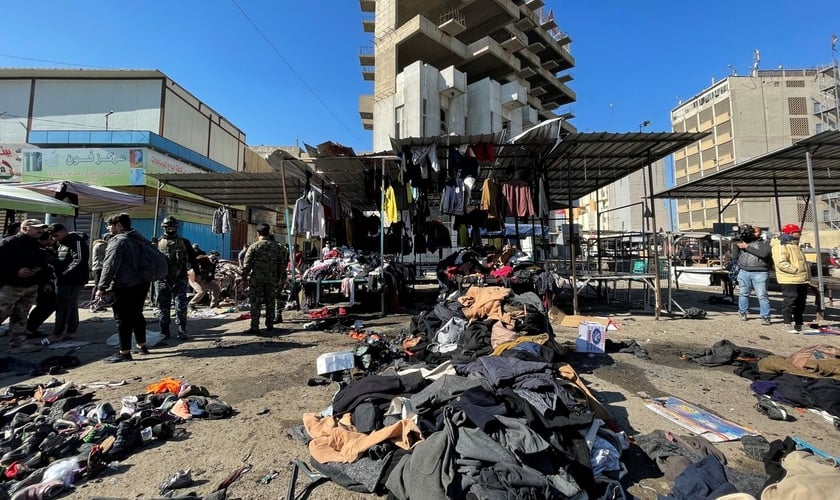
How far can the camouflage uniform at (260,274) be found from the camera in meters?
6.65

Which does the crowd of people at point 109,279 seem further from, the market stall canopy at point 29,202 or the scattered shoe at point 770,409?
the scattered shoe at point 770,409

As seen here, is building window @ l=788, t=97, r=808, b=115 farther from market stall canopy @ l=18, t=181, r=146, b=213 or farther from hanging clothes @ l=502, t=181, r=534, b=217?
market stall canopy @ l=18, t=181, r=146, b=213

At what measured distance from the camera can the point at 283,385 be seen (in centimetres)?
423

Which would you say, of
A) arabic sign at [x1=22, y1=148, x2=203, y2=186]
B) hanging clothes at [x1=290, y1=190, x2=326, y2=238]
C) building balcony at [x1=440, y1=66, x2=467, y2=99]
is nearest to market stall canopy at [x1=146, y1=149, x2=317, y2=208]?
hanging clothes at [x1=290, y1=190, x2=326, y2=238]

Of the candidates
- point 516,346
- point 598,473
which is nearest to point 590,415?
point 598,473

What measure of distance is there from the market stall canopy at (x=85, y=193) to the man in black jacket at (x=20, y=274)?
4.54 m

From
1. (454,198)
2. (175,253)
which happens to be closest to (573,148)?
(454,198)

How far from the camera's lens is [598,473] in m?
2.39

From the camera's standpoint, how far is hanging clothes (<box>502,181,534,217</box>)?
805 centimetres

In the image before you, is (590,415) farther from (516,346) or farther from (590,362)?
(590,362)

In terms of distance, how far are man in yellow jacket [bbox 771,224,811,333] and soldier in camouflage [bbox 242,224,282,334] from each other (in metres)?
9.67

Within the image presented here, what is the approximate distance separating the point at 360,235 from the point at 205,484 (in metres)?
8.87

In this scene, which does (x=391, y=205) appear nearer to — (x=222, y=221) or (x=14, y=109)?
(x=222, y=221)

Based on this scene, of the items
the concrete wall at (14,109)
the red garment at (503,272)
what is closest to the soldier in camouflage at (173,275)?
the red garment at (503,272)
